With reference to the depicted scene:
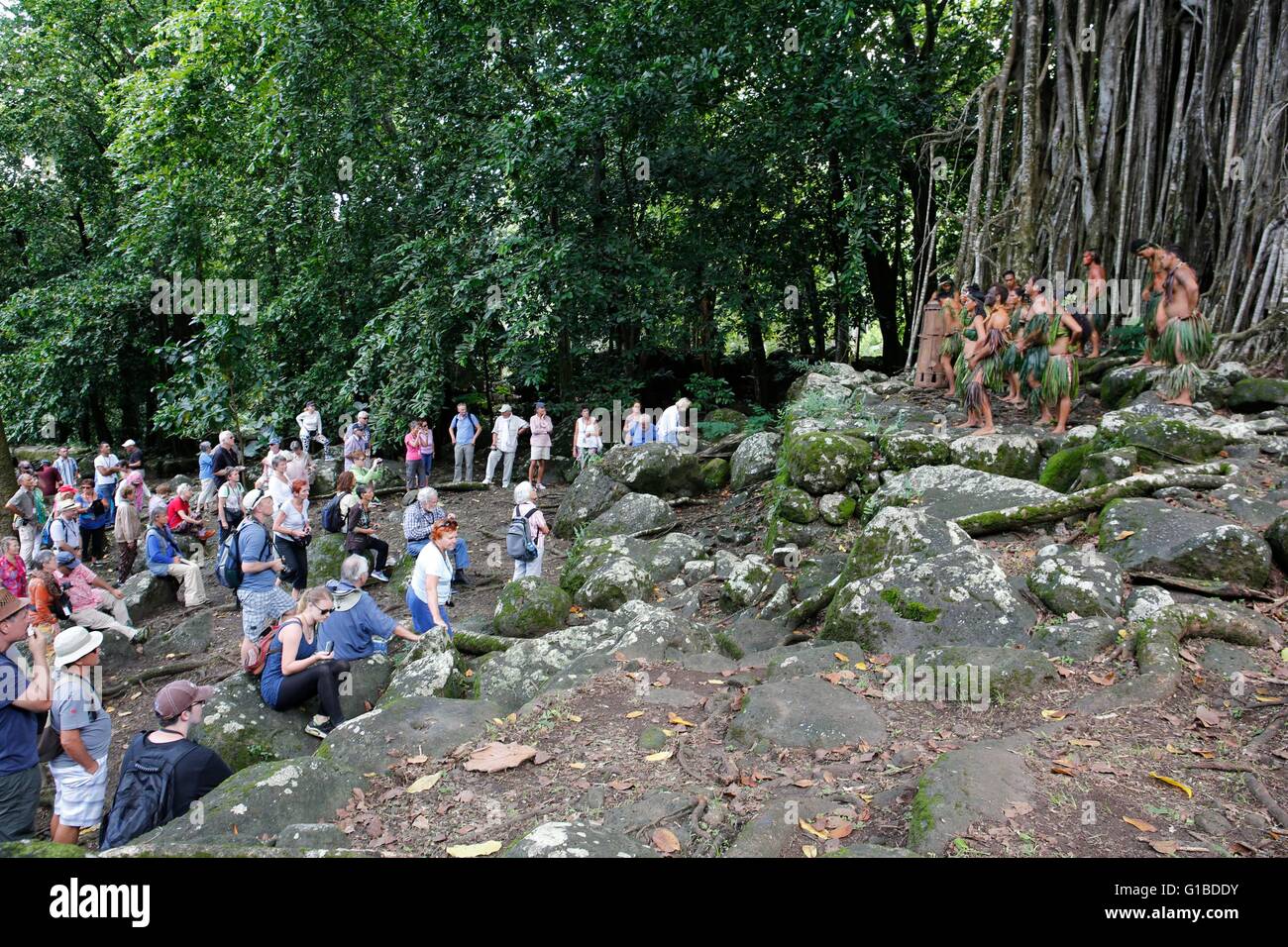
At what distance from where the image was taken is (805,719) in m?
4.45

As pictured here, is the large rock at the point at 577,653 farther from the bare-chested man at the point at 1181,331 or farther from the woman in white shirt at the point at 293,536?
the bare-chested man at the point at 1181,331

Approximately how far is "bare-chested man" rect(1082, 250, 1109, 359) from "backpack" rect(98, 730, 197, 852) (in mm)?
10347

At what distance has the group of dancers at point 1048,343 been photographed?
8.29 metres

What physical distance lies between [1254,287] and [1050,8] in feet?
17.6

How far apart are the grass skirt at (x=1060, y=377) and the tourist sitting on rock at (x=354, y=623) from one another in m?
6.82

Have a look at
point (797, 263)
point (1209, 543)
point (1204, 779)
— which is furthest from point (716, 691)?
point (797, 263)

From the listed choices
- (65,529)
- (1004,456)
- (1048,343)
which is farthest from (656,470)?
(65,529)

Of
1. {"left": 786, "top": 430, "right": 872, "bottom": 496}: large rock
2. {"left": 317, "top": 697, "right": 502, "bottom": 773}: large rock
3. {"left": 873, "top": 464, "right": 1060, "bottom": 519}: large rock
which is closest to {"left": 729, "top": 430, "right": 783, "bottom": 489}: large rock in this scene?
{"left": 786, "top": 430, "right": 872, "bottom": 496}: large rock

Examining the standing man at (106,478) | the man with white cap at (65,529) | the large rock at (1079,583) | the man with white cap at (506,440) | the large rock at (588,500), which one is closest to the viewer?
the large rock at (1079,583)

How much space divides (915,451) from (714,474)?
397 cm

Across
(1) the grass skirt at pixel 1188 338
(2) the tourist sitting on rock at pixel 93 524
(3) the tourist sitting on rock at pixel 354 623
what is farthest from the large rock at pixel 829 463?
(2) the tourist sitting on rock at pixel 93 524

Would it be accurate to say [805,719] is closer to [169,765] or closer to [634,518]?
[169,765]

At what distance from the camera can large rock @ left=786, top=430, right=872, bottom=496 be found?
8578mm

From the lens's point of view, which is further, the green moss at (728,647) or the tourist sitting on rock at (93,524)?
the tourist sitting on rock at (93,524)
